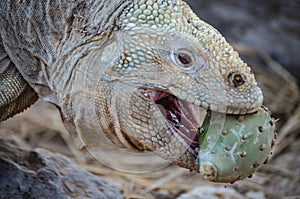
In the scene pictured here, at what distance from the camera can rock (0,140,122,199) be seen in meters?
4.33

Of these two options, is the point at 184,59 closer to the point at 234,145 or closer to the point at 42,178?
the point at 234,145

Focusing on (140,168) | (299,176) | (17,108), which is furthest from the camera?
(299,176)

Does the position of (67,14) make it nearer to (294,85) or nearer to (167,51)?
(167,51)

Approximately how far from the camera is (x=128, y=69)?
3.84 m

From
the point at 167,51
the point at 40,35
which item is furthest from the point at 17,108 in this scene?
the point at 167,51

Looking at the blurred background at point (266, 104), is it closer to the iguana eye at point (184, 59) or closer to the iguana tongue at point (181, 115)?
the iguana tongue at point (181, 115)

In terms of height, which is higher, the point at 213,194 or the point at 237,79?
the point at 237,79

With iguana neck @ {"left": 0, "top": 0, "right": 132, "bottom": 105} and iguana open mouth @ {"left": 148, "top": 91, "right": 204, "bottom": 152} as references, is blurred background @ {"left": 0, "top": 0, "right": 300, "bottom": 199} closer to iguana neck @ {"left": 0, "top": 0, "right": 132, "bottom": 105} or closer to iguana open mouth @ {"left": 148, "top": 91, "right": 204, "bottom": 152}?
iguana neck @ {"left": 0, "top": 0, "right": 132, "bottom": 105}

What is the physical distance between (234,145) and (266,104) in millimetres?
4226

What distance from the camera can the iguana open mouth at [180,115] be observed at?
3.72 metres

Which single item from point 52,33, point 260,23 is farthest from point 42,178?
point 260,23

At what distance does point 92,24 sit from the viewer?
3990 mm

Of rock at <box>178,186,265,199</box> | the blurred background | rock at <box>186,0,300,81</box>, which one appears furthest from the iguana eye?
rock at <box>186,0,300,81</box>

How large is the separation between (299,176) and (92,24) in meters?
3.13
